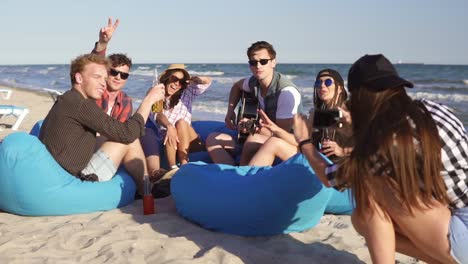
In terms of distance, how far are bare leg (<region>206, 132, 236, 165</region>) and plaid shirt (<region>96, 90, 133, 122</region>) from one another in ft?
2.82

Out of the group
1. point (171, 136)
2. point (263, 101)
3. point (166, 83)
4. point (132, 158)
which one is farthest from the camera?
point (166, 83)

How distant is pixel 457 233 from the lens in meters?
2.43

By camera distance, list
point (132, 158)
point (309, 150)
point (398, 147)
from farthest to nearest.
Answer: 1. point (132, 158)
2. point (309, 150)
3. point (398, 147)

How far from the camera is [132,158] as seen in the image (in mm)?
4602

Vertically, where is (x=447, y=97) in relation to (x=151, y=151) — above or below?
below

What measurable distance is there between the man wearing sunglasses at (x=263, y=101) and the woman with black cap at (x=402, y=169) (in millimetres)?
1812

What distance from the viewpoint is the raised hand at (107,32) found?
5.01 meters

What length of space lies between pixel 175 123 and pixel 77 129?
1316 mm

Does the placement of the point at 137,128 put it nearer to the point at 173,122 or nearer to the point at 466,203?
the point at 173,122

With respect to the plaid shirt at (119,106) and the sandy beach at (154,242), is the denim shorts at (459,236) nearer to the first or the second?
the sandy beach at (154,242)

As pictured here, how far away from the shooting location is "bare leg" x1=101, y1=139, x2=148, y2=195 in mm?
4494

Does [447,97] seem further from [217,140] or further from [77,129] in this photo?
[77,129]

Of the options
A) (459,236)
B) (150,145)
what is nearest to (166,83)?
(150,145)

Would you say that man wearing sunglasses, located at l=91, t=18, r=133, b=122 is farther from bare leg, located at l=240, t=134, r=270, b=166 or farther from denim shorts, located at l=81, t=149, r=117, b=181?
bare leg, located at l=240, t=134, r=270, b=166
